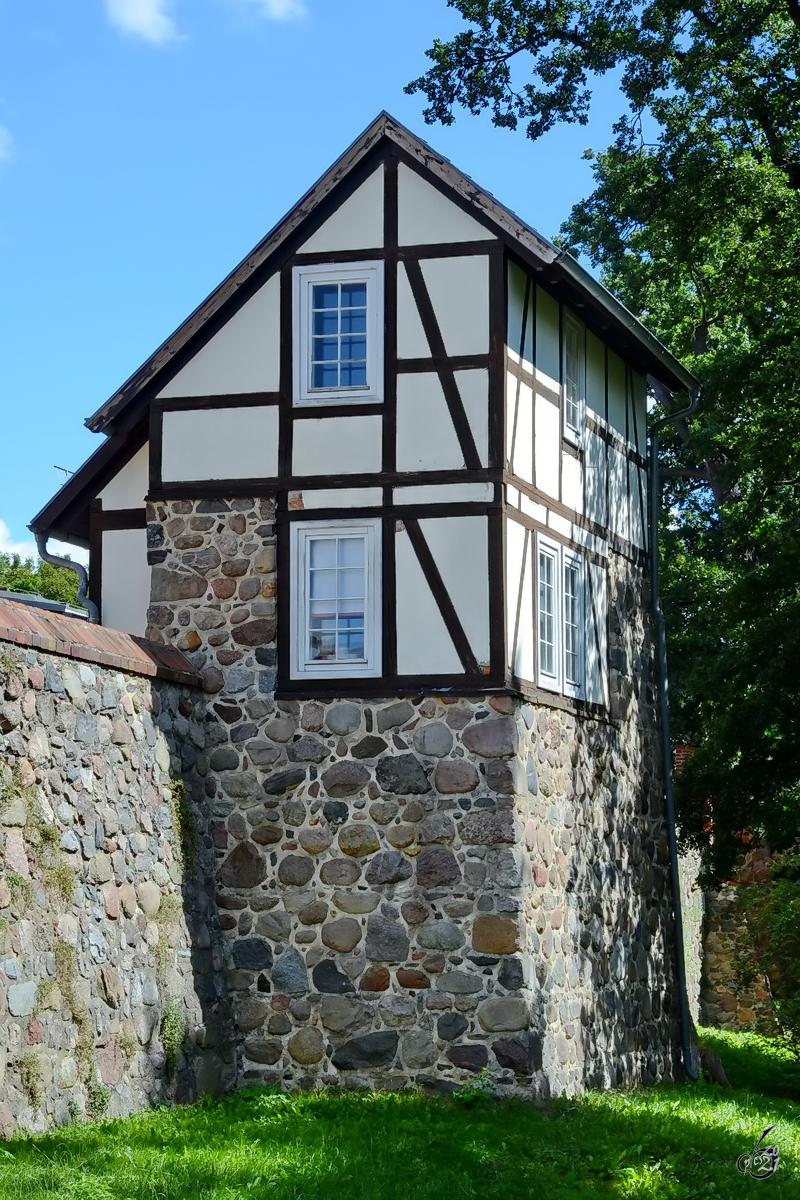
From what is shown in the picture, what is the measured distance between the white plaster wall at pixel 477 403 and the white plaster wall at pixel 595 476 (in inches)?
105

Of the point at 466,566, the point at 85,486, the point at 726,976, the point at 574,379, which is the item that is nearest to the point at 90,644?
the point at 466,566

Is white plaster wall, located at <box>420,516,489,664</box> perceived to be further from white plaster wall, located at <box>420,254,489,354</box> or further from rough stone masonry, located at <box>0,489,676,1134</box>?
white plaster wall, located at <box>420,254,489,354</box>

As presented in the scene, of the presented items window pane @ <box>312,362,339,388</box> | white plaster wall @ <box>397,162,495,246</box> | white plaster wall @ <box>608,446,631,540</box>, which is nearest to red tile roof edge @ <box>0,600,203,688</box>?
window pane @ <box>312,362,339,388</box>

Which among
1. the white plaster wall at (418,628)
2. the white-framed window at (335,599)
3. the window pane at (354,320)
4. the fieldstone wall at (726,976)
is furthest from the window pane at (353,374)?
the fieldstone wall at (726,976)

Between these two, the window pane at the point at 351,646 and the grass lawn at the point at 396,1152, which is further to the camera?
the window pane at the point at 351,646

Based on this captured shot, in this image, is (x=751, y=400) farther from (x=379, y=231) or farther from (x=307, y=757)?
(x=307, y=757)

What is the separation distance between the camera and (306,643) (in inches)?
549

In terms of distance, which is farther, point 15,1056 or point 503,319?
point 503,319

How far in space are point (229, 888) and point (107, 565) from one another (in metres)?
3.62

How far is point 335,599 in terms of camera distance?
45.9 feet

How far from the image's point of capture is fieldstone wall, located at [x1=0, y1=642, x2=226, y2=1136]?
10.5m

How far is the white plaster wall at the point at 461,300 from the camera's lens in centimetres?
1402

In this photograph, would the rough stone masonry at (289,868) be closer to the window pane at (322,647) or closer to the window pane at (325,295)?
the window pane at (322,647)

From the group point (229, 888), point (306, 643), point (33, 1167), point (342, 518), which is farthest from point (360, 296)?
point (33, 1167)
